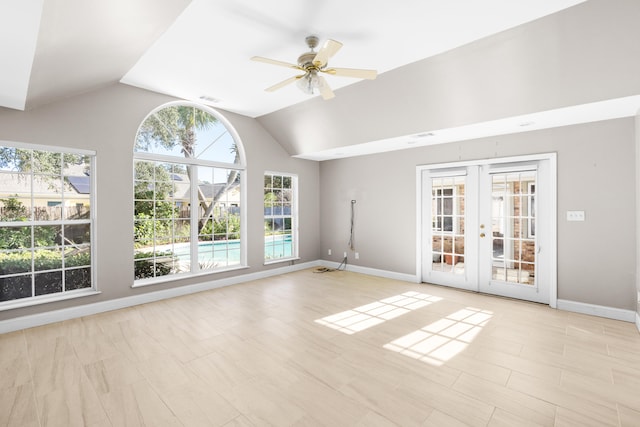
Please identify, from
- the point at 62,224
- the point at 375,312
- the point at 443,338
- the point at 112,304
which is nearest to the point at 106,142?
the point at 62,224

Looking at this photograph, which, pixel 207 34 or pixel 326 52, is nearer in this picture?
pixel 326 52

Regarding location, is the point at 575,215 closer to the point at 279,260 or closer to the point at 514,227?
the point at 514,227

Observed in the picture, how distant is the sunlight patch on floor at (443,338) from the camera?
291cm

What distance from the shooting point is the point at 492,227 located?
4.81 meters

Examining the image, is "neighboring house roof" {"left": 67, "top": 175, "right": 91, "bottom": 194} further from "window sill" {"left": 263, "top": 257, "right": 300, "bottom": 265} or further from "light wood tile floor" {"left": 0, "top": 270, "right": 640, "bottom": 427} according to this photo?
"window sill" {"left": 263, "top": 257, "right": 300, "bottom": 265}

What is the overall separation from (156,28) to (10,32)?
3.23 ft

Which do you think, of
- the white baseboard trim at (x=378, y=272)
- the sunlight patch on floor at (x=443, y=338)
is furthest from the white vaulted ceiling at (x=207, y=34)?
the white baseboard trim at (x=378, y=272)

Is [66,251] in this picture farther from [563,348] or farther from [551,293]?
[551,293]

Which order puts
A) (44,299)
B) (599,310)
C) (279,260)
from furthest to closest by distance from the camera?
(279,260) → (599,310) → (44,299)

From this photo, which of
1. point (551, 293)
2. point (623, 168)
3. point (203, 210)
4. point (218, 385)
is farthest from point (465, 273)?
point (203, 210)

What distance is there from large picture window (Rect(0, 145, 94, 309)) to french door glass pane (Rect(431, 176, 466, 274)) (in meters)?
5.38

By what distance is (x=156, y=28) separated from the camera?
2.55 meters

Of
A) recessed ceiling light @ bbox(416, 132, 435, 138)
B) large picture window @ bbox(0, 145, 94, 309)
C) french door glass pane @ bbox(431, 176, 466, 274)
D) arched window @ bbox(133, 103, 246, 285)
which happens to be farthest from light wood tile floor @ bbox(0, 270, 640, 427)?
recessed ceiling light @ bbox(416, 132, 435, 138)

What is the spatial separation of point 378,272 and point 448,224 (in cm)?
173
